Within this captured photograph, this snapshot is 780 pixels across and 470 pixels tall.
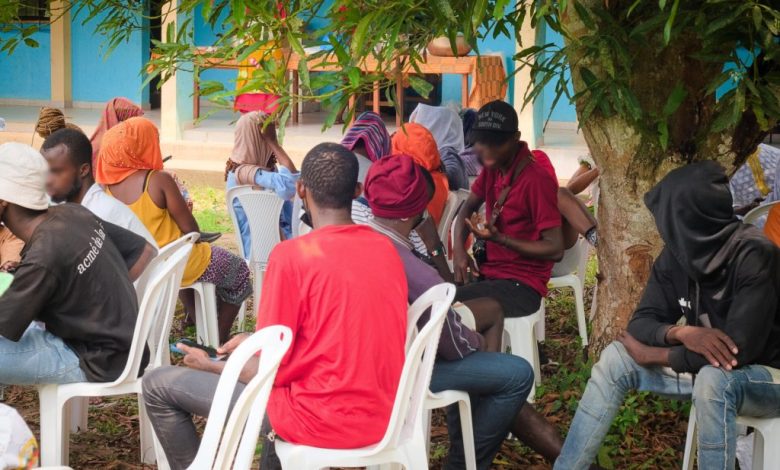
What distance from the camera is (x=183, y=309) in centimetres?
711

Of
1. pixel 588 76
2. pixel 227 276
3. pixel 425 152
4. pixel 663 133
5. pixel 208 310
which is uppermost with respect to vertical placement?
pixel 588 76

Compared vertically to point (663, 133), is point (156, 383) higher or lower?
lower

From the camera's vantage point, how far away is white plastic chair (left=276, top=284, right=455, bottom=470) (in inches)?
130

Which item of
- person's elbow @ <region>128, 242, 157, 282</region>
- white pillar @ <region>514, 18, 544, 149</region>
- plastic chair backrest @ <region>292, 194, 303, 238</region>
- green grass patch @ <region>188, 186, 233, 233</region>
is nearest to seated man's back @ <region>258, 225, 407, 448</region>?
person's elbow @ <region>128, 242, 157, 282</region>

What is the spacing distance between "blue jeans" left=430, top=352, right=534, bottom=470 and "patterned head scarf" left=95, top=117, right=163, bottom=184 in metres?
2.43

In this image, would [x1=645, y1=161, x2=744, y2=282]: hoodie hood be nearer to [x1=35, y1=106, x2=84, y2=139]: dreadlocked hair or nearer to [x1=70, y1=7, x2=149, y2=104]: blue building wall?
[x1=35, y1=106, x2=84, y2=139]: dreadlocked hair

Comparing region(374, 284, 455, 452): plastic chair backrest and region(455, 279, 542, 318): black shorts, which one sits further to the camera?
region(455, 279, 542, 318): black shorts

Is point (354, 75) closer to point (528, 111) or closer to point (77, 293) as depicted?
point (77, 293)

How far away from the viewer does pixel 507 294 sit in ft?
16.7

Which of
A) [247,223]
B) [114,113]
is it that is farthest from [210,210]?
[247,223]

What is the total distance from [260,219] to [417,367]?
130 inches

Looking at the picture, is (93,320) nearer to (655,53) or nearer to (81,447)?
(81,447)

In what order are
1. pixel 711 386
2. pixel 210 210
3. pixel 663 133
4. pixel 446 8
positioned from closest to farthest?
pixel 446 8 < pixel 711 386 < pixel 663 133 < pixel 210 210

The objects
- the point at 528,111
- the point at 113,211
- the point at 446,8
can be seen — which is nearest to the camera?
the point at 446,8
